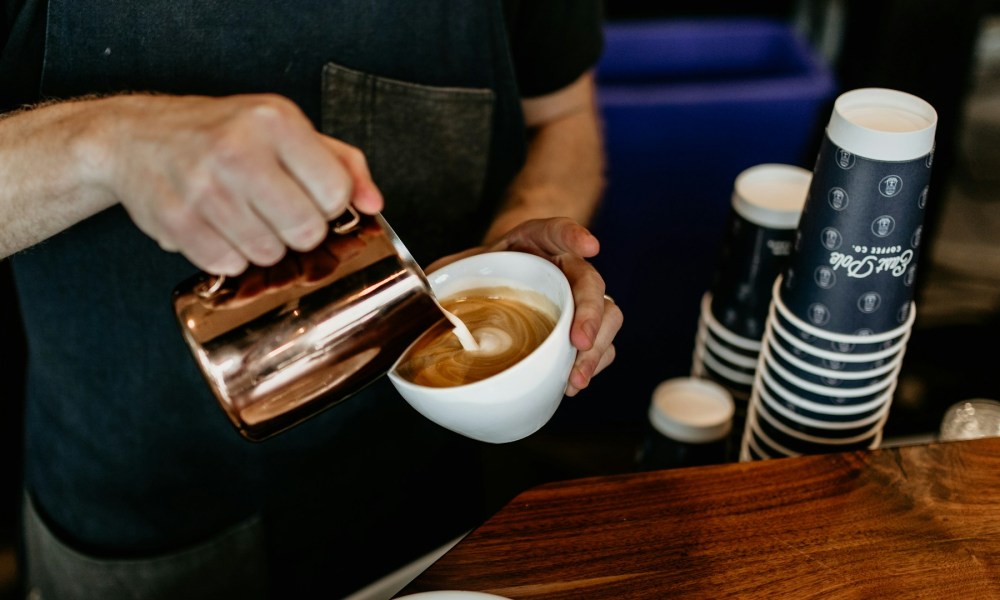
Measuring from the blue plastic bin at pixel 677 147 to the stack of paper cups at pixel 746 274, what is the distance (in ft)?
3.09

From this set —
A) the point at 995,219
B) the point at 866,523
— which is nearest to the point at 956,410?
the point at 866,523

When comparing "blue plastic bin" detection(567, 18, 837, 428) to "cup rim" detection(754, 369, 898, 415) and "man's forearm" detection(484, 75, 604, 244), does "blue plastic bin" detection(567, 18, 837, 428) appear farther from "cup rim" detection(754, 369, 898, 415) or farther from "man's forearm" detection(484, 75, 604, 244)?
"cup rim" detection(754, 369, 898, 415)

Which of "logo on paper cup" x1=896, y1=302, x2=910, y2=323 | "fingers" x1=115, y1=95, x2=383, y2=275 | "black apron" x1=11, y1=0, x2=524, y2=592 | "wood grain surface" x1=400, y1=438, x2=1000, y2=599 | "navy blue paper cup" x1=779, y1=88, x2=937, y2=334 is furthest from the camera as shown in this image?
"black apron" x1=11, y1=0, x2=524, y2=592

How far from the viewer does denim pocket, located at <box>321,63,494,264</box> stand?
133 centimetres

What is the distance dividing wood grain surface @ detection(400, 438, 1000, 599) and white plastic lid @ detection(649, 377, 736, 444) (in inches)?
11.9

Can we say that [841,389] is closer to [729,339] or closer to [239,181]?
[729,339]

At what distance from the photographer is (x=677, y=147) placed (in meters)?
2.40

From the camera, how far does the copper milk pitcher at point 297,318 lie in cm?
83

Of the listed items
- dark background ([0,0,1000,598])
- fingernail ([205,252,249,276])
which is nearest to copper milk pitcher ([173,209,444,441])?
fingernail ([205,252,249,276])

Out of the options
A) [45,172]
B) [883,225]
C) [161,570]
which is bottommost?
[161,570]

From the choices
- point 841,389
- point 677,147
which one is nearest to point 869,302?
point 841,389

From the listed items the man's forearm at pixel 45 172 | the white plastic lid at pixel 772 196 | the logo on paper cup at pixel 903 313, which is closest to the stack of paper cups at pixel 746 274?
the white plastic lid at pixel 772 196

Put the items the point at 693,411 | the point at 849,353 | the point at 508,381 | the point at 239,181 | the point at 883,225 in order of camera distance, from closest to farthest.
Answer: the point at 239,181 < the point at 508,381 < the point at 883,225 < the point at 849,353 < the point at 693,411

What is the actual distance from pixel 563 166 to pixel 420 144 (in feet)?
0.99
